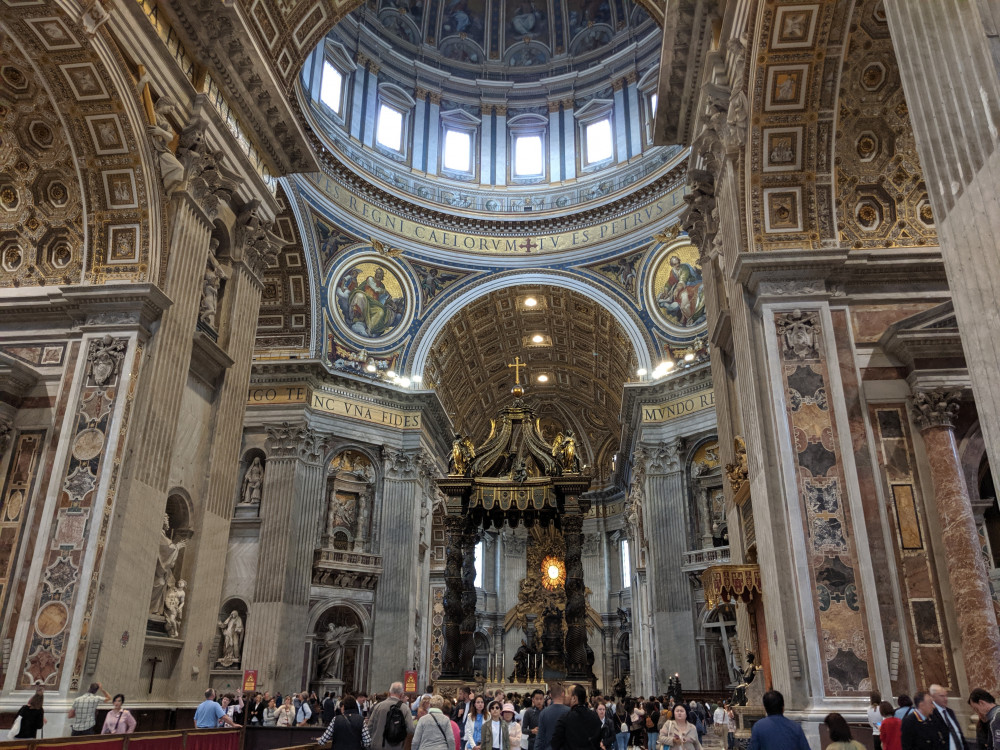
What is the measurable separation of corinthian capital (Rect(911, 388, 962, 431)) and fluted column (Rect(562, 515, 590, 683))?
9.38 metres

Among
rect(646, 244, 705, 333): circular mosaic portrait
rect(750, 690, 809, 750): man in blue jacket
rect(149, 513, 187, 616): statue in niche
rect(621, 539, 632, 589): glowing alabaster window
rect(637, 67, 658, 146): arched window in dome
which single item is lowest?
rect(750, 690, 809, 750): man in blue jacket

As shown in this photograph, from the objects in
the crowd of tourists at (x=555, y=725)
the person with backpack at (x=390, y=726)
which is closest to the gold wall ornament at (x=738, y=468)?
the crowd of tourists at (x=555, y=725)

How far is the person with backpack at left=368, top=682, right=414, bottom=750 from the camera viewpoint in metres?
6.22

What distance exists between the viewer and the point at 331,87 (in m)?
24.4

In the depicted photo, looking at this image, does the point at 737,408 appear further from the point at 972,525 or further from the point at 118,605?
the point at 118,605

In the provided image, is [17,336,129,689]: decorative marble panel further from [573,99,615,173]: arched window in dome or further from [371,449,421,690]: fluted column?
[573,99,615,173]: arched window in dome

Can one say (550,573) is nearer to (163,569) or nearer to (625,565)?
(625,565)

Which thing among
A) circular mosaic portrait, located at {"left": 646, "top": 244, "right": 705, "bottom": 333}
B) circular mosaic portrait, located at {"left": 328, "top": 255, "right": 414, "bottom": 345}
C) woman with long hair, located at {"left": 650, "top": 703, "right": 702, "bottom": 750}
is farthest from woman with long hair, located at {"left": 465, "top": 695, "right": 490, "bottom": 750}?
circular mosaic portrait, located at {"left": 646, "top": 244, "right": 705, "bottom": 333}

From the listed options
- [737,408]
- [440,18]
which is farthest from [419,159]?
[737,408]

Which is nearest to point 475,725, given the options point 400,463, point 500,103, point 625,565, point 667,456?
point 400,463

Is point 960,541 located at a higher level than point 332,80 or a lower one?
lower

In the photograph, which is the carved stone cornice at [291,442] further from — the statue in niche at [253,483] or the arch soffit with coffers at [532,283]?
the arch soffit with coffers at [532,283]

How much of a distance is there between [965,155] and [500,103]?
2613 cm

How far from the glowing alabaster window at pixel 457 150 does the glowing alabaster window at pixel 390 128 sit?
1.87 metres
